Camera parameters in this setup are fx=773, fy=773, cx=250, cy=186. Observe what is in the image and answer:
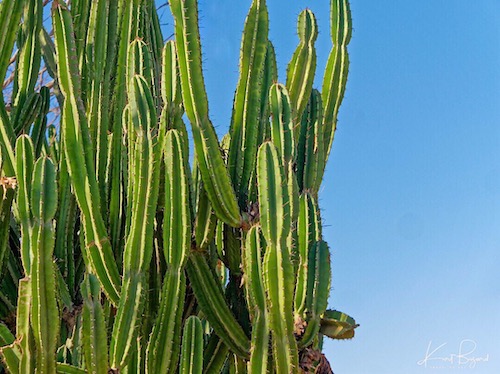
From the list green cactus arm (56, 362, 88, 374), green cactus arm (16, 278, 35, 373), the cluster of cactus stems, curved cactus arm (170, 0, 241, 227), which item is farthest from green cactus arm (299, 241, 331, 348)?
green cactus arm (16, 278, 35, 373)

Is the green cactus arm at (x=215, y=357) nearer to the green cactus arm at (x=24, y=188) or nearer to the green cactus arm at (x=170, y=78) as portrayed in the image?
the green cactus arm at (x=24, y=188)

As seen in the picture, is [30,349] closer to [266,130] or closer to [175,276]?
[175,276]

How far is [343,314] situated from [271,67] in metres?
1.29

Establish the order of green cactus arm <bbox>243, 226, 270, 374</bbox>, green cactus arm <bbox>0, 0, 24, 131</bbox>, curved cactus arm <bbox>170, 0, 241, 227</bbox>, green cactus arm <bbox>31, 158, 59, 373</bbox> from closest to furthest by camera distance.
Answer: green cactus arm <bbox>31, 158, 59, 373</bbox>
green cactus arm <bbox>243, 226, 270, 374</bbox>
curved cactus arm <bbox>170, 0, 241, 227</bbox>
green cactus arm <bbox>0, 0, 24, 131</bbox>

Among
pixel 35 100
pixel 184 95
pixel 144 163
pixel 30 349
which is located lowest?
pixel 30 349

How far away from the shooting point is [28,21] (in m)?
4.50

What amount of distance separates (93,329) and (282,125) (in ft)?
3.98

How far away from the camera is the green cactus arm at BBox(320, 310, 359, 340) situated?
341 cm

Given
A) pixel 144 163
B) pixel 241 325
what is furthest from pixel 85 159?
pixel 241 325

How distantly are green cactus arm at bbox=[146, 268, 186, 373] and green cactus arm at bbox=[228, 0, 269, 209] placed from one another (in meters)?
0.50

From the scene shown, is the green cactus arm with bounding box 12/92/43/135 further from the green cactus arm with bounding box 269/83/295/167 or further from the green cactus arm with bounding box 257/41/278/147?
the green cactus arm with bounding box 269/83/295/167

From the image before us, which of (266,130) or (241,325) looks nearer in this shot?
(241,325)

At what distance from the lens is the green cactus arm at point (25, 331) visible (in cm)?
316

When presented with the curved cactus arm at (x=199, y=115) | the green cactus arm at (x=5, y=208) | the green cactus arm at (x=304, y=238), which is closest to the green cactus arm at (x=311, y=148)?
the green cactus arm at (x=304, y=238)
